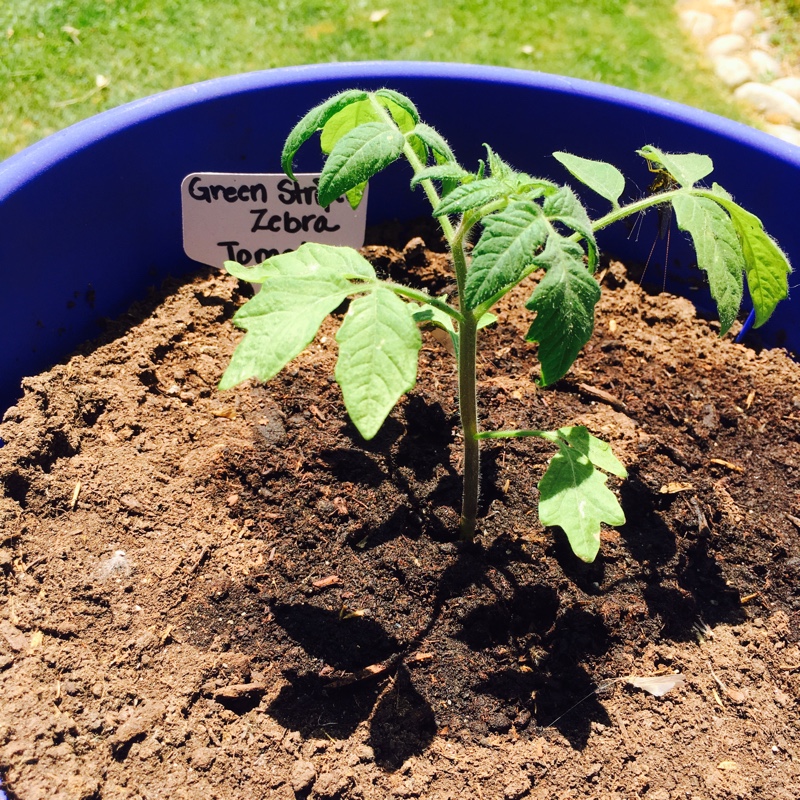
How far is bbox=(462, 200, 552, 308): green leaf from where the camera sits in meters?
1.06

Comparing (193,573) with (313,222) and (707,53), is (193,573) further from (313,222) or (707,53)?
(707,53)

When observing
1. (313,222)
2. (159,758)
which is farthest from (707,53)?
(159,758)

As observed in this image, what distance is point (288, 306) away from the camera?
46.2 inches

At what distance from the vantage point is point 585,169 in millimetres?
1407

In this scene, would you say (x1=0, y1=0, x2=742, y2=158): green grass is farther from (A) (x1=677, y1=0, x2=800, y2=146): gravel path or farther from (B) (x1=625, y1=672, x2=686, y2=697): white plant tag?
(B) (x1=625, y1=672, x2=686, y2=697): white plant tag

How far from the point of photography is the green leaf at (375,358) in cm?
107

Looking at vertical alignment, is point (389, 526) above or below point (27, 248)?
below

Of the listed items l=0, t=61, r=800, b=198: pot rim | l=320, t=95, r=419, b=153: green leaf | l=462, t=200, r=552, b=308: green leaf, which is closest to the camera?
l=462, t=200, r=552, b=308: green leaf

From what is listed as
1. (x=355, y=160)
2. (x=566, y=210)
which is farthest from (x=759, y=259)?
(x=355, y=160)

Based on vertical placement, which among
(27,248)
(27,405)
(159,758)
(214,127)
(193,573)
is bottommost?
(159,758)

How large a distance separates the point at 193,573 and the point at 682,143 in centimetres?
160

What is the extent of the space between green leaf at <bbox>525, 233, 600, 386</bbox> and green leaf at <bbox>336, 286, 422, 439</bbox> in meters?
0.18

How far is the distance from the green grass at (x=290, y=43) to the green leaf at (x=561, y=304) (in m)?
2.50

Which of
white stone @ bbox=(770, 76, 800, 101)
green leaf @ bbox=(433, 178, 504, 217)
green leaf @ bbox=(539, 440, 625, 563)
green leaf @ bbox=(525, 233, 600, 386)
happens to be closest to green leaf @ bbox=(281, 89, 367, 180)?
green leaf @ bbox=(433, 178, 504, 217)
